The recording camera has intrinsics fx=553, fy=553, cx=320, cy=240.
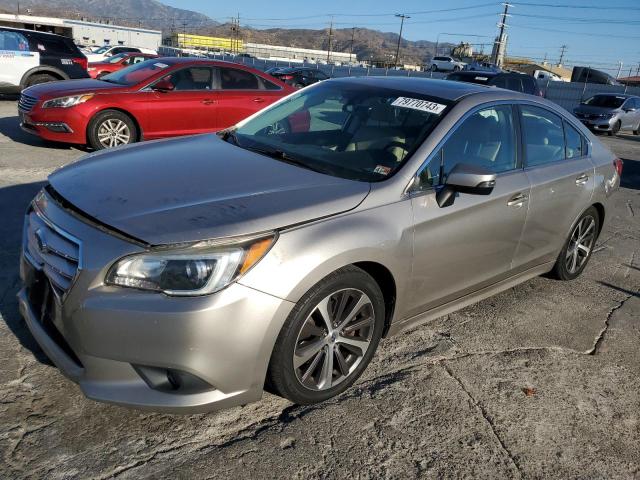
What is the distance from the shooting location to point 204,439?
2516 mm

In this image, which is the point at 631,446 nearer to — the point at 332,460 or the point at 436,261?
the point at 436,261

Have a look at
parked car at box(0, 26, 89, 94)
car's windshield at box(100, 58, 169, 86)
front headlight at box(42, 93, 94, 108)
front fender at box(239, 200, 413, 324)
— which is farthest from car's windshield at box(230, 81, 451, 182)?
parked car at box(0, 26, 89, 94)

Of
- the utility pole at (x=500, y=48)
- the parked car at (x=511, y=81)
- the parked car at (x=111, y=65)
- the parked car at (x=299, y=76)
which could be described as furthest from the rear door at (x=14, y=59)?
the utility pole at (x=500, y=48)

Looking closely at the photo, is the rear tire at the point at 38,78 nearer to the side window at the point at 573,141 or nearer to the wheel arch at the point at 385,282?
the side window at the point at 573,141

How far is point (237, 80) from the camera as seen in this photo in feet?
29.3

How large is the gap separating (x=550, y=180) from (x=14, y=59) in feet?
39.7

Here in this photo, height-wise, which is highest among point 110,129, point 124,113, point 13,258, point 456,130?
point 456,130

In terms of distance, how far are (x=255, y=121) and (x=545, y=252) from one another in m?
2.40

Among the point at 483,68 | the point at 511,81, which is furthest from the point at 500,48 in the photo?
the point at 511,81

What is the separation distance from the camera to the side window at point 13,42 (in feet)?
39.5

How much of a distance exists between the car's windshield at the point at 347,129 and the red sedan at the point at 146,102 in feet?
14.9

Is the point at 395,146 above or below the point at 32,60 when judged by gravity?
above

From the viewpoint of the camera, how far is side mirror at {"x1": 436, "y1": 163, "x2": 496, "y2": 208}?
2973 millimetres

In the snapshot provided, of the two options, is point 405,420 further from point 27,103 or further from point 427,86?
point 27,103
